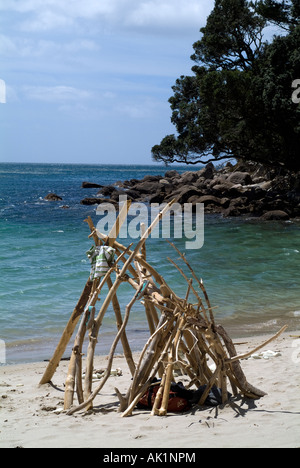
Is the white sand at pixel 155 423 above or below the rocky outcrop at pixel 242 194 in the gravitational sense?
below

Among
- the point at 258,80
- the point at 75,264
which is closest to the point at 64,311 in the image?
the point at 75,264

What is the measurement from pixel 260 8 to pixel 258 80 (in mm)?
4808

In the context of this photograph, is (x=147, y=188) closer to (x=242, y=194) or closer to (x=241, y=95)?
(x=242, y=194)

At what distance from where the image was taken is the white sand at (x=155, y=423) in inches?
166

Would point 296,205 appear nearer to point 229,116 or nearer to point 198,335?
point 229,116

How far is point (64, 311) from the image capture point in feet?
34.9

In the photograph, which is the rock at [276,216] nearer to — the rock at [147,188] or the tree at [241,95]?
the tree at [241,95]

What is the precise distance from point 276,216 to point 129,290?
14.5 metres

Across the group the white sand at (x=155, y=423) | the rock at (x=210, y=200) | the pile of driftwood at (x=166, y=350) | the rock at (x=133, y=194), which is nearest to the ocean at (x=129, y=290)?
the pile of driftwood at (x=166, y=350)

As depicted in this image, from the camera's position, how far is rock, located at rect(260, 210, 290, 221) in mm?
25500

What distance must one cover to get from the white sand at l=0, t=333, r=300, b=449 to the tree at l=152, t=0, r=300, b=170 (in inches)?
774

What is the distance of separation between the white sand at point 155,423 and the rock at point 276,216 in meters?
19.9

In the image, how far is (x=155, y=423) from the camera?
15.1 ft

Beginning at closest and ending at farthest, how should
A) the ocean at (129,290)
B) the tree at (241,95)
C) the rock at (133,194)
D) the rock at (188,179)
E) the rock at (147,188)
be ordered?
the ocean at (129,290) < the tree at (241,95) < the rock at (133,194) < the rock at (147,188) < the rock at (188,179)
